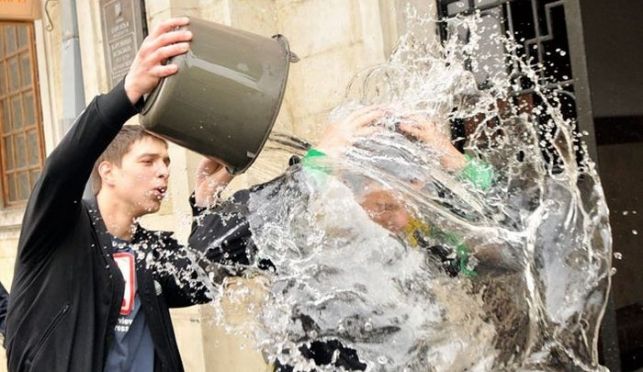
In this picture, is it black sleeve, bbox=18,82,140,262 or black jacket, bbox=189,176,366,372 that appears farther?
black jacket, bbox=189,176,366,372

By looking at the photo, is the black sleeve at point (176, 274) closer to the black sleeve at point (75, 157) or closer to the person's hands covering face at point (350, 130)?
the black sleeve at point (75, 157)

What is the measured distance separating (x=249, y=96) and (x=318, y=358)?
0.67m

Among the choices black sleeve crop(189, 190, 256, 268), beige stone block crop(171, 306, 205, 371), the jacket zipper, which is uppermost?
black sleeve crop(189, 190, 256, 268)

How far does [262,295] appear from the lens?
2.25 metres

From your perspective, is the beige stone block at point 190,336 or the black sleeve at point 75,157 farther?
the beige stone block at point 190,336

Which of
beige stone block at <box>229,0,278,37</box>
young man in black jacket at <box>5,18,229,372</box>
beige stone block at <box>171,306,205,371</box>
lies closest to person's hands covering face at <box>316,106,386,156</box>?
young man in black jacket at <box>5,18,229,372</box>

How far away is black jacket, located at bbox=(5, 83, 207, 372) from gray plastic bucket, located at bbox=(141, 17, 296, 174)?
0.34 ft

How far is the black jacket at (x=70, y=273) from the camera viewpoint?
5.58 ft

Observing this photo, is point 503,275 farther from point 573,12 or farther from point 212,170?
point 573,12

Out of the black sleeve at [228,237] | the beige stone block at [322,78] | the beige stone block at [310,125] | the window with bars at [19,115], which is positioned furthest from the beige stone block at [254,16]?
the window with bars at [19,115]

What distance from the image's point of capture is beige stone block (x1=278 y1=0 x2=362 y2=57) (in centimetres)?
378

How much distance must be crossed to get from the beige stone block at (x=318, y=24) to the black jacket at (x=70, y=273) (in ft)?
6.80

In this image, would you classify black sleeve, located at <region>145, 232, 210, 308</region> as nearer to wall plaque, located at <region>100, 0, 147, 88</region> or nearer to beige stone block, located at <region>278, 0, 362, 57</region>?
beige stone block, located at <region>278, 0, 362, 57</region>

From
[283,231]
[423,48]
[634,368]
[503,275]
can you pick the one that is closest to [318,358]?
[283,231]
